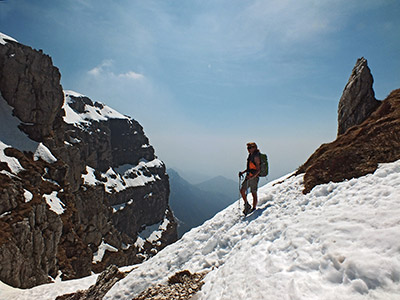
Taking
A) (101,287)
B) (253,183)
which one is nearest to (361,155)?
(253,183)

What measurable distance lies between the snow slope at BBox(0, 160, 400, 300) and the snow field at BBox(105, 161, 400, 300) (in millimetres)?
17

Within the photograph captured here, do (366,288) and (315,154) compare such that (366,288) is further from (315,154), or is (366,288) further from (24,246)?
(24,246)

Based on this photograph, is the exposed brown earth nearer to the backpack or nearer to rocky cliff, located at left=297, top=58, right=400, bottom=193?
rocky cliff, located at left=297, top=58, right=400, bottom=193

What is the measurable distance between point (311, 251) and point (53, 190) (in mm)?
63532

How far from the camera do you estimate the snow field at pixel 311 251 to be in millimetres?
4277

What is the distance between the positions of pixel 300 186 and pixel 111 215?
115m

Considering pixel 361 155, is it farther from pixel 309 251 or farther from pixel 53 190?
pixel 53 190

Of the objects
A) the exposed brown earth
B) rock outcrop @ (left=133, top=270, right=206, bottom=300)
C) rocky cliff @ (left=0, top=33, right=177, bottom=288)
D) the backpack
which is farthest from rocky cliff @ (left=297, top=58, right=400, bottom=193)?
rocky cliff @ (left=0, top=33, right=177, bottom=288)

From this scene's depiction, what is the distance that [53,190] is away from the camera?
5244cm

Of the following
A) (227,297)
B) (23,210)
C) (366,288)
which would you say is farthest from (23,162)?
(366,288)

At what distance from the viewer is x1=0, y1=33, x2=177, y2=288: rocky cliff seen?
3353cm

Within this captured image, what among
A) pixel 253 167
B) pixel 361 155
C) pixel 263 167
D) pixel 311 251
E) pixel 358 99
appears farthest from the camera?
pixel 358 99

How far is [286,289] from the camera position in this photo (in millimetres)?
4809

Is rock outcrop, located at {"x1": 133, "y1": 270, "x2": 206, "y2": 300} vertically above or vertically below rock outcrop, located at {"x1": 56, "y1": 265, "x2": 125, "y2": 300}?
above
